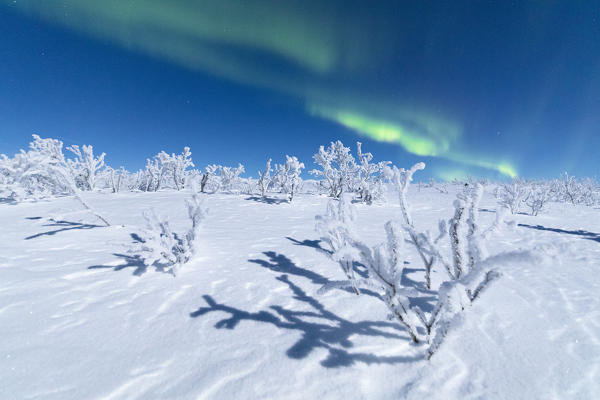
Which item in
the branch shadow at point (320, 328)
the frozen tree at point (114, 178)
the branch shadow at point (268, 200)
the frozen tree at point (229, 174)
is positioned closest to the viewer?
the branch shadow at point (320, 328)

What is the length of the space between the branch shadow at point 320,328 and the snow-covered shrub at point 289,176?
23.7 feet

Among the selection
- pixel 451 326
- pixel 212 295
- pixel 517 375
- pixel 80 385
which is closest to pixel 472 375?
pixel 517 375

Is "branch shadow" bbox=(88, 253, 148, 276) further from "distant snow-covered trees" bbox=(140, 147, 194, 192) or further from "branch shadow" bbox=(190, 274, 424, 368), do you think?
"distant snow-covered trees" bbox=(140, 147, 194, 192)

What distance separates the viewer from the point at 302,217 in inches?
269

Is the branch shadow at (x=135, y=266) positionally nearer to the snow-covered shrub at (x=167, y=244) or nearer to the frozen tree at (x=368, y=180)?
the snow-covered shrub at (x=167, y=244)

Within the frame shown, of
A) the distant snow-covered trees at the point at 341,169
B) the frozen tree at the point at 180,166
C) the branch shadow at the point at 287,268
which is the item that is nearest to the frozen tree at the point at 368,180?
the distant snow-covered trees at the point at 341,169

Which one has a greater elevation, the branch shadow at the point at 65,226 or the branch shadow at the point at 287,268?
the branch shadow at the point at 65,226

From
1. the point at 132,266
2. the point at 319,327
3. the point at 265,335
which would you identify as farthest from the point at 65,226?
the point at 319,327

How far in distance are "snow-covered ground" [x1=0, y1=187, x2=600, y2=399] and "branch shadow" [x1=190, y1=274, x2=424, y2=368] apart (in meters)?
0.01

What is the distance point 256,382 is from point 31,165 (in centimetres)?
615

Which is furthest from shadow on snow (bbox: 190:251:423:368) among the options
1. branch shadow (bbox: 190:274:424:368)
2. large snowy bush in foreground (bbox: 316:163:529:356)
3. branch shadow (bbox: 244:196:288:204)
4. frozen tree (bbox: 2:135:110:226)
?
branch shadow (bbox: 244:196:288:204)

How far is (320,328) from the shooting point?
77.9 inches

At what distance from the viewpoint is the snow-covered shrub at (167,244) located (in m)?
3.13

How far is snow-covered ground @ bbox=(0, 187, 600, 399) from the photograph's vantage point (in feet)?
4.82
